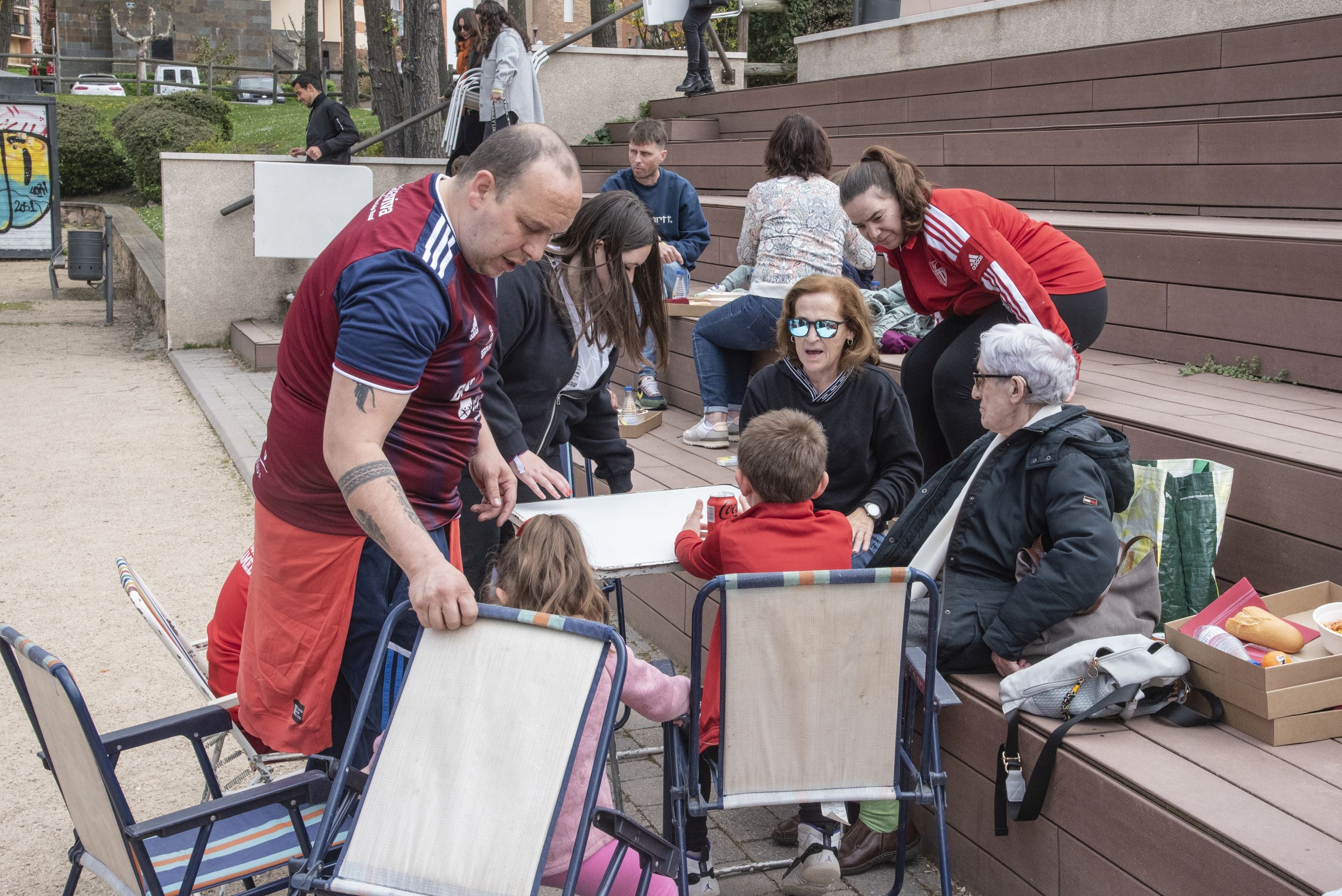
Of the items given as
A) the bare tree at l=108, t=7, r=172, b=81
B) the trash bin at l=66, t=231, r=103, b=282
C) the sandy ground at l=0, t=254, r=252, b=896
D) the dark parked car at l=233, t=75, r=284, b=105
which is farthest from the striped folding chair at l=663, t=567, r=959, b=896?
the bare tree at l=108, t=7, r=172, b=81

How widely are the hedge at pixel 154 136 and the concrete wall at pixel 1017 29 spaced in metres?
13.1

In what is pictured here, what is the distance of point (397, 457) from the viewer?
7.38 feet

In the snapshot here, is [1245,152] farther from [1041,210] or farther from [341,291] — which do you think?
[341,291]

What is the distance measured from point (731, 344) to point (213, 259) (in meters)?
6.27

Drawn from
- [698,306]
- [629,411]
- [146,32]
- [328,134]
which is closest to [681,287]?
[698,306]

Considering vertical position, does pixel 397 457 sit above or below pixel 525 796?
above

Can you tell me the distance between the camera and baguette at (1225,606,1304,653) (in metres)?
2.56

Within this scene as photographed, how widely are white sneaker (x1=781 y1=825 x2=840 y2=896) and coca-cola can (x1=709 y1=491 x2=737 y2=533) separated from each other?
2.48ft

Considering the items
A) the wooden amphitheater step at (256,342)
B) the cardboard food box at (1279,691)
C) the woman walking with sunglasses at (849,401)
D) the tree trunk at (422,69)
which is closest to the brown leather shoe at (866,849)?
the cardboard food box at (1279,691)

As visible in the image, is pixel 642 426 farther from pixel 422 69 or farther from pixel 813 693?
pixel 422 69

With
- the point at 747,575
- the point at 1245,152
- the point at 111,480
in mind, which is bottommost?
the point at 111,480

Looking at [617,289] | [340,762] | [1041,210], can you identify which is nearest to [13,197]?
[1041,210]

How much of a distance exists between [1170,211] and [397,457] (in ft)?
14.9

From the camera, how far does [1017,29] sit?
829cm
